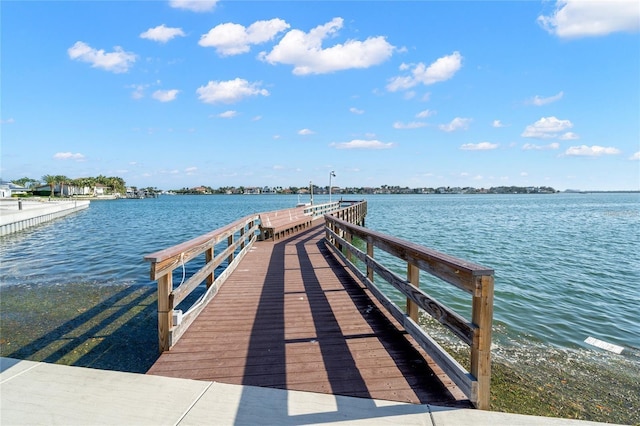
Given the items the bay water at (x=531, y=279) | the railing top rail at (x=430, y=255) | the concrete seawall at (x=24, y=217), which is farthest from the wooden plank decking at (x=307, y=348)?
the concrete seawall at (x=24, y=217)

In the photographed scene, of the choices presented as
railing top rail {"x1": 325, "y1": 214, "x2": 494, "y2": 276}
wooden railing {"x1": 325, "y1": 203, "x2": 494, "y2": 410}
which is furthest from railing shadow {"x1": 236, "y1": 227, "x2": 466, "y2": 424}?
railing top rail {"x1": 325, "y1": 214, "x2": 494, "y2": 276}

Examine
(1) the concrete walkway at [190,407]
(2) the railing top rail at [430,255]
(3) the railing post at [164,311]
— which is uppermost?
(2) the railing top rail at [430,255]

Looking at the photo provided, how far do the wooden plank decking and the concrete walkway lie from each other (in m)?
0.16

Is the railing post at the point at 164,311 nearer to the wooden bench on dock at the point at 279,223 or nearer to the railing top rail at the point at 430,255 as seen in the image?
the railing top rail at the point at 430,255

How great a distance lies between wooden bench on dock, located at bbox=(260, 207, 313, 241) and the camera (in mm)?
12439

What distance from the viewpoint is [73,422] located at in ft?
7.79

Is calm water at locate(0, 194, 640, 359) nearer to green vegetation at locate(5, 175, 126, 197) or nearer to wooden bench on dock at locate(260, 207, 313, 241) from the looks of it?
wooden bench on dock at locate(260, 207, 313, 241)

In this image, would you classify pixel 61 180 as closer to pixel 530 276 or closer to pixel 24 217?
pixel 24 217

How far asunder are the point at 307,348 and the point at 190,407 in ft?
4.38

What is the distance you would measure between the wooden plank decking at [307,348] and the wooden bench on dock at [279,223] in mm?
6324

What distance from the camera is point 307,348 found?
11.8 feet

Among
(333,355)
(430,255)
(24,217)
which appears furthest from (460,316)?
(24,217)

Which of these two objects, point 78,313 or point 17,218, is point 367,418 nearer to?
point 78,313

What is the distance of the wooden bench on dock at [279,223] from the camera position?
12439 mm
